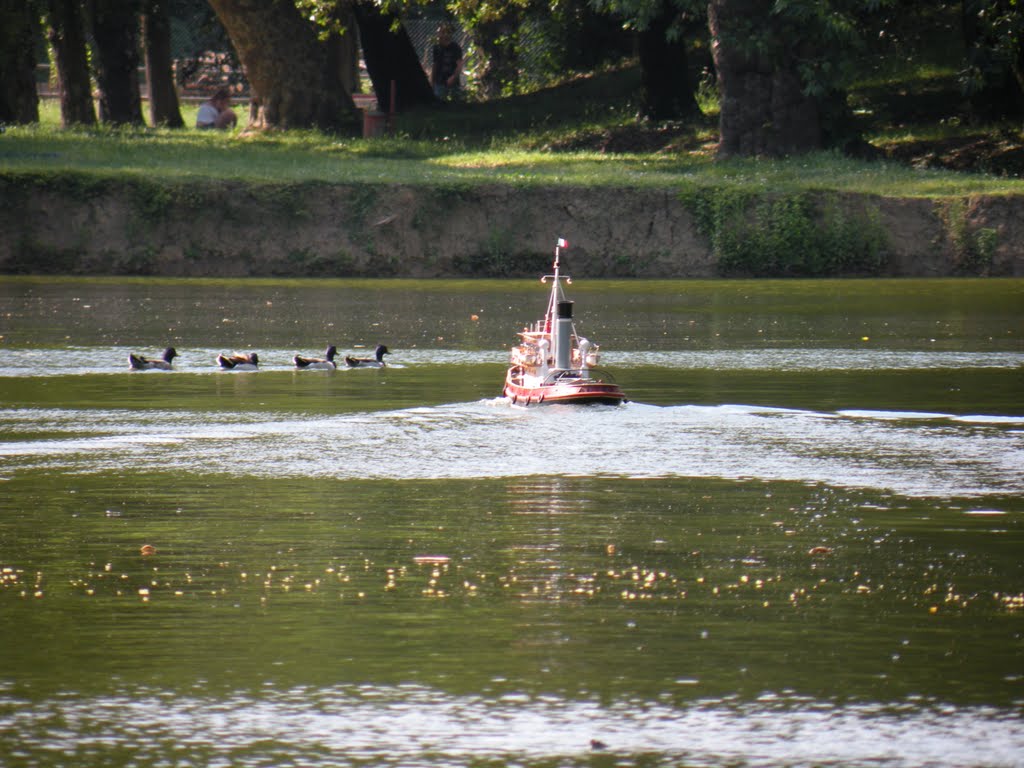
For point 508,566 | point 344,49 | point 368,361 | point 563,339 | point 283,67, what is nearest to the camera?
point 508,566

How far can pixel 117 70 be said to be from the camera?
55406mm

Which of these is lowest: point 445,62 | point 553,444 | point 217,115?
point 553,444

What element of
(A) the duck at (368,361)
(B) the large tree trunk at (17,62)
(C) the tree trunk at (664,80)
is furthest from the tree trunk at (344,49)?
(A) the duck at (368,361)

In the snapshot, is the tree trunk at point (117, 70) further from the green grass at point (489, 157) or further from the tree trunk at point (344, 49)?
the tree trunk at point (344, 49)

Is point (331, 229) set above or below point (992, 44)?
below

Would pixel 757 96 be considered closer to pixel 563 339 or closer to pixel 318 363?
pixel 318 363

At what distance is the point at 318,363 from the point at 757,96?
20.7 m

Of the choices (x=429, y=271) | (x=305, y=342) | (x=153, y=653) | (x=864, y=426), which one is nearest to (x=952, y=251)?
(x=429, y=271)

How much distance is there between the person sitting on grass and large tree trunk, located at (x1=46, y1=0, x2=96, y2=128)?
12.9 ft

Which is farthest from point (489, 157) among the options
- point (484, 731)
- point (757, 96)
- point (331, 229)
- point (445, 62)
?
point (484, 731)

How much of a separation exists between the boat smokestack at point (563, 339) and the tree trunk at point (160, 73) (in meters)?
35.6

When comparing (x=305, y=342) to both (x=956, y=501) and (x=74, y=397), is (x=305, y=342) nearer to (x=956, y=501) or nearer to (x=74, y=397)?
(x=74, y=397)

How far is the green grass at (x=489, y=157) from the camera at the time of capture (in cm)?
3831

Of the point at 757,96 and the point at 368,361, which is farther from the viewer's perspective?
the point at 757,96
